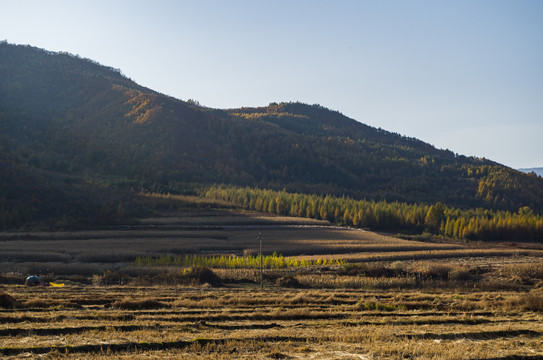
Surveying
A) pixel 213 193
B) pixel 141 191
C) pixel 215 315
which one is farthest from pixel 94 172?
pixel 215 315

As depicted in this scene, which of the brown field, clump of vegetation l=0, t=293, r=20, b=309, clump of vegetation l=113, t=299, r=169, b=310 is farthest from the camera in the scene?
clump of vegetation l=113, t=299, r=169, b=310

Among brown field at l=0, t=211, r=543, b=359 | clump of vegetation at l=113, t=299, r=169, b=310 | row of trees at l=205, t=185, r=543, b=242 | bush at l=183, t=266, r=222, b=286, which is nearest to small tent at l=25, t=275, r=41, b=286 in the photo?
brown field at l=0, t=211, r=543, b=359

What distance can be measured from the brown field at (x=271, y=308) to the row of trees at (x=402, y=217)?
104 feet

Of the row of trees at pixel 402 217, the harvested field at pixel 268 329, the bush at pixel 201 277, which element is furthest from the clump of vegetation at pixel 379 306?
the row of trees at pixel 402 217

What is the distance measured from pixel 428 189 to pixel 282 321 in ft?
600

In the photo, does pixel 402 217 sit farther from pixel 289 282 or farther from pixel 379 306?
pixel 379 306

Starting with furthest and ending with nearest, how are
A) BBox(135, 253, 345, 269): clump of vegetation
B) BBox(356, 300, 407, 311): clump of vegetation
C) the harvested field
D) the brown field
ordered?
BBox(135, 253, 345, 269): clump of vegetation
BBox(356, 300, 407, 311): clump of vegetation
the brown field
the harvested field

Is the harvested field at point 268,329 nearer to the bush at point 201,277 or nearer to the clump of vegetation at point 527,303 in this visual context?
the clump of vegetation at point 527,303

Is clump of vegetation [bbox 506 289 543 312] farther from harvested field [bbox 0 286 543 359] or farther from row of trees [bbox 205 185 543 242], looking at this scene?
row of trees [bbox 205 185 543 242]

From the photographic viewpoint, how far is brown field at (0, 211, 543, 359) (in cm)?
1934

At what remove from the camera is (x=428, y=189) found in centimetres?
19975

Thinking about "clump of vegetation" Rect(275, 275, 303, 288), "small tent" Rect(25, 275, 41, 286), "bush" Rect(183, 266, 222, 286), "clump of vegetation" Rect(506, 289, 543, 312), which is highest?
"clump of vegetation" Rect(506, 289, 543, 312)

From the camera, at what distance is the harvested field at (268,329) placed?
18.8 meters

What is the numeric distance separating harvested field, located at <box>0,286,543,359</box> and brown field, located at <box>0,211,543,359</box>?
0.17ft
